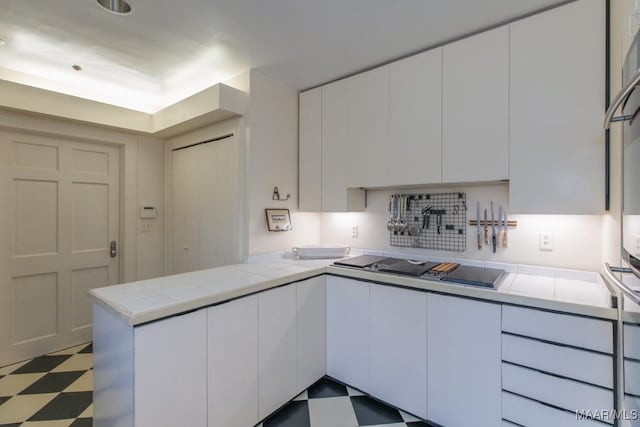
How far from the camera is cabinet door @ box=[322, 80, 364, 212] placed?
7.89 feet

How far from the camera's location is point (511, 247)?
6.35ft

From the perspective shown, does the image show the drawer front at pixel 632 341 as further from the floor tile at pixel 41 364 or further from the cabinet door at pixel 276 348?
the floor tile at pixel 41 364

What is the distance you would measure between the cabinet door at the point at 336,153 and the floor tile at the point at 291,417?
55.1 inches

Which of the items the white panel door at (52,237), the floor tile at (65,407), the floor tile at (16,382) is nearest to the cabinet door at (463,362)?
the floor tile at (65,407)

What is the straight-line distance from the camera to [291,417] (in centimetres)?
177

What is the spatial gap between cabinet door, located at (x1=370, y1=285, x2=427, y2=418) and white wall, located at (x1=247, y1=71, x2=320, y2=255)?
102cm

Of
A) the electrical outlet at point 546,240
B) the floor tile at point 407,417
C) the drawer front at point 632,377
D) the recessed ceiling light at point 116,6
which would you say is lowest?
the floor tile at point 407,417

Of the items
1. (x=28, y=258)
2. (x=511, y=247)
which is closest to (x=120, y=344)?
(x=28, y=258)

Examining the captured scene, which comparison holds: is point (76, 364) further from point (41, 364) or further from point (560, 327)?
point (560, 327)

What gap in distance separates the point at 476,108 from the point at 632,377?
1442mm

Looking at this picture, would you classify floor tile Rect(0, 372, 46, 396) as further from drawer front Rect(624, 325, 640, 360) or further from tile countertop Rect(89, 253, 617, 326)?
drawer front Rect(624, 325, 640, 360)

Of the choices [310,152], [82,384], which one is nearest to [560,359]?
[310,152]

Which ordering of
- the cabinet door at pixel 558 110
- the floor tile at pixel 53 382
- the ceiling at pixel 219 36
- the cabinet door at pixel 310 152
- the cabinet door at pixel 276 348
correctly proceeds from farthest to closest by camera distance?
1. the cabinet door at pixel 310 152
2. the floor tile at pixel 53 382
3. the cabinet door at pixel 276 348
4. the ceiling at pixel 219 36
5. the cabinet door at pixel 558 110

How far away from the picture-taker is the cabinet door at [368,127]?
2.19 meters
